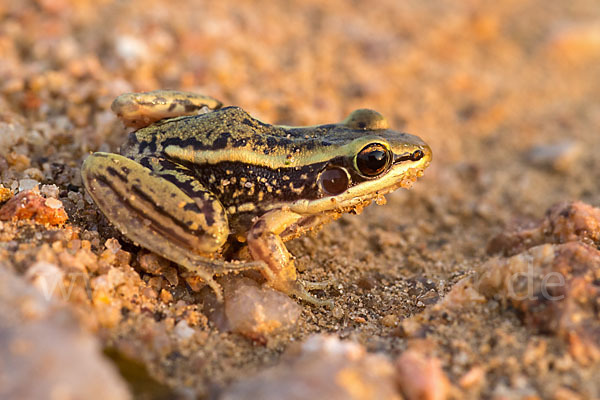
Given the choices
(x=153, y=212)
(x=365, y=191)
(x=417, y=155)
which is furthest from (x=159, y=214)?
(x=417, y=155)

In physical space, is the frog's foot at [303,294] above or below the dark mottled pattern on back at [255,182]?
below

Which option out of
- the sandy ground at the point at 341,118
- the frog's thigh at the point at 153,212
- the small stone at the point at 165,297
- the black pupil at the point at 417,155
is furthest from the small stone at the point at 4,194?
the black pupil at the point at 417,155

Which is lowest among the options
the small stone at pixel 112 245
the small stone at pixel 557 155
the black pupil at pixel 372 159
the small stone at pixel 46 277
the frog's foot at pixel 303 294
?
the small stone at pixel 46 277

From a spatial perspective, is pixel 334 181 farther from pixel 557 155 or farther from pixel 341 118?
pixel 557 155

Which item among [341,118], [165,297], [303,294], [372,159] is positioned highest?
[341,118]

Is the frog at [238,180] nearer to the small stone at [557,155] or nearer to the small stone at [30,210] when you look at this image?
the small stone at [30,210]

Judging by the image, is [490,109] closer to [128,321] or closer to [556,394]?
[556,394]

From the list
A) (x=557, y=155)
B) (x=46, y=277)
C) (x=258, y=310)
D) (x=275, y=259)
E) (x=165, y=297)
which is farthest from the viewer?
(x=557, y=155)

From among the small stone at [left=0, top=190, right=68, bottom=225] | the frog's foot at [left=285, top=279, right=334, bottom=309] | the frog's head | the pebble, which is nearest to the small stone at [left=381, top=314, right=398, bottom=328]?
the frog's foot at [left=285, top=279, right=334, bottom=309]

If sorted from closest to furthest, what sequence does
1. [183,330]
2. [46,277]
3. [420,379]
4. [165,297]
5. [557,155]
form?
[420,379] → [46,277] → [183,330] → [165,297] → [557,155]
